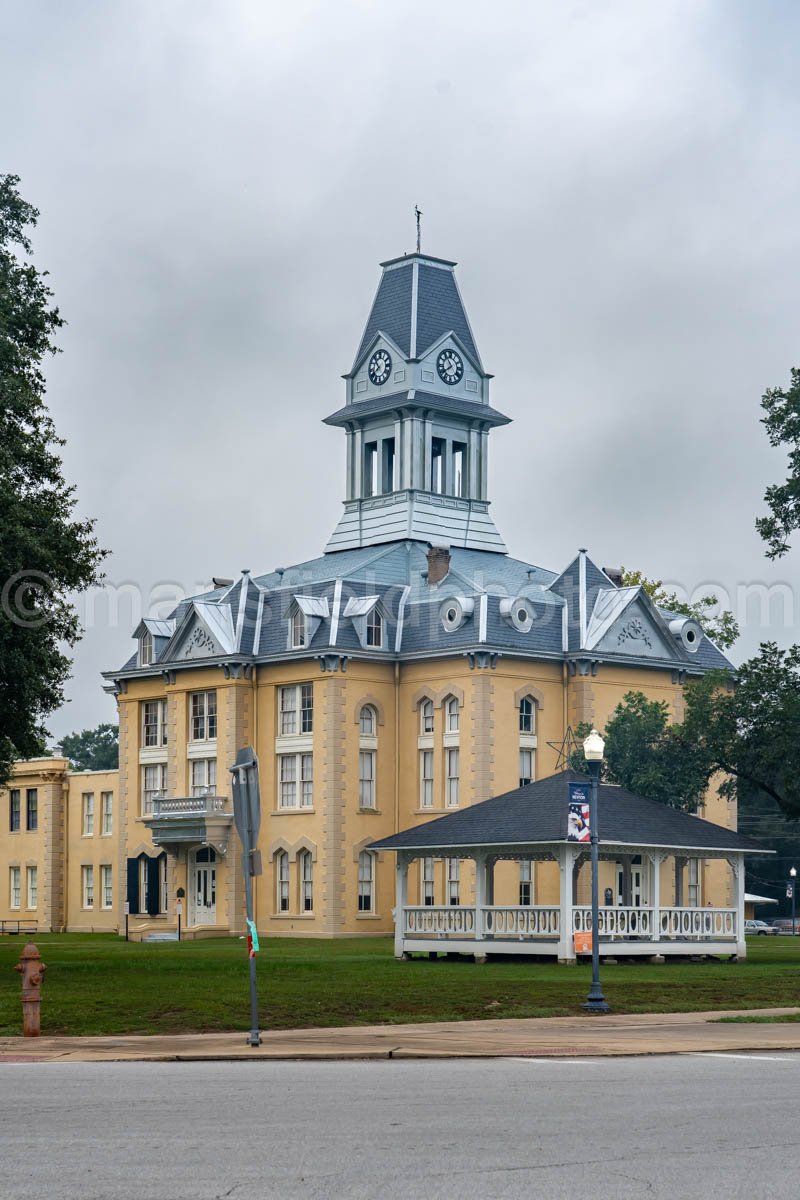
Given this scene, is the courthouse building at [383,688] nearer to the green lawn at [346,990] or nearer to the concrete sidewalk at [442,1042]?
the green lawn at [346,990]

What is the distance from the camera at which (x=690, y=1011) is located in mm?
28891

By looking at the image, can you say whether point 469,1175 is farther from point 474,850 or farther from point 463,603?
point 463,603

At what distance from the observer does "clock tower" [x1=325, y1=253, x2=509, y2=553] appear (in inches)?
3189

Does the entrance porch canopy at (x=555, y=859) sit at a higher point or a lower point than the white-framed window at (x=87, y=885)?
higher

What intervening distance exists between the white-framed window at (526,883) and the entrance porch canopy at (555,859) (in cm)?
1941

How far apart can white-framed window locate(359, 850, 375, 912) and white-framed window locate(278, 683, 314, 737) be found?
5.19 meters

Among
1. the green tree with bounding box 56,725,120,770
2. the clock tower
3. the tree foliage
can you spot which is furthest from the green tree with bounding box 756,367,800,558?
the green tree with bounding box 56,725,120,770

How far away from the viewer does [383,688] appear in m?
74.1

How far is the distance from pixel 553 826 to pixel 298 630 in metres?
29.9

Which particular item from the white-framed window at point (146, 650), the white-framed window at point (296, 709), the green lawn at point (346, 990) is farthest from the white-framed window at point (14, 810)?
the green lawn at point (346, 990)

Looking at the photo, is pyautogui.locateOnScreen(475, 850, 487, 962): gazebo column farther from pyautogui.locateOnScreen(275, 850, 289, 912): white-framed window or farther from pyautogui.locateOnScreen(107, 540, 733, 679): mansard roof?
pyautogui.locateOnScreen(275, 850, 289, 912): white-framed window

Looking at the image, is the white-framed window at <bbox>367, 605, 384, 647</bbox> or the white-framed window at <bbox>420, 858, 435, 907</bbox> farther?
the white-framed window at <bbox>367, 605, 384, 647</bbox>

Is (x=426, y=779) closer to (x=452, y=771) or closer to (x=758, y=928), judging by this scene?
(x=452, y=771)

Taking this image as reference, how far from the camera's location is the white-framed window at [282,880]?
73.9 meters
